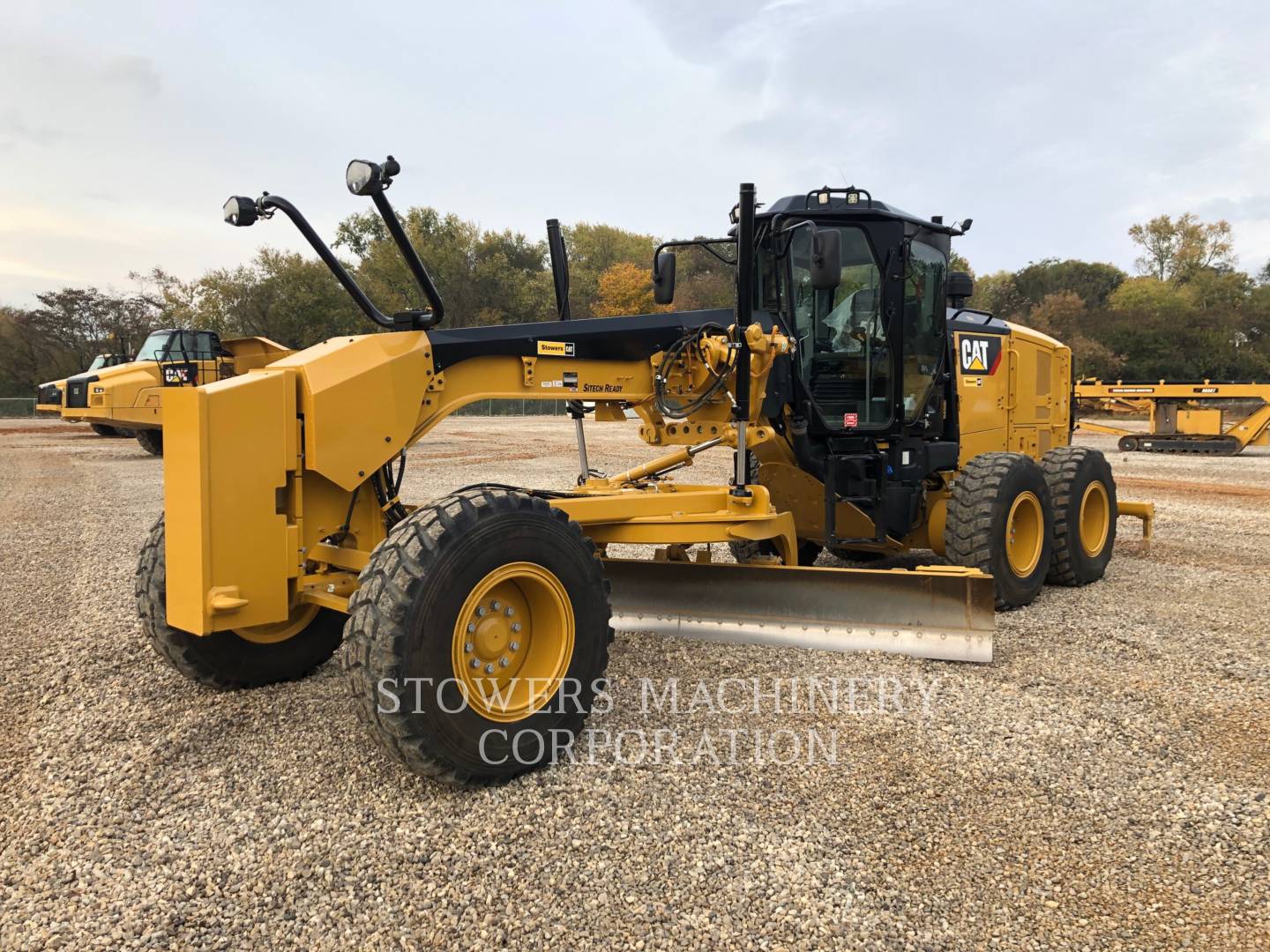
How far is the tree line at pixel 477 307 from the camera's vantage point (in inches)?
1654

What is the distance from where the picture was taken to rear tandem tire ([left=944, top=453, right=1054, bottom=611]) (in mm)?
5738

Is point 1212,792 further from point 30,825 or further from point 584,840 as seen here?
point 30,825

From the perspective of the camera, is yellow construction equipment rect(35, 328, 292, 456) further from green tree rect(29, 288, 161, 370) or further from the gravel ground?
green tree rect(29, 288, 161, 370)

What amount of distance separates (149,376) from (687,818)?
18208mm

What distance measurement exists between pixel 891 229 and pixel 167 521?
4805 mm

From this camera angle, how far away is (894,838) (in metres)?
3.04

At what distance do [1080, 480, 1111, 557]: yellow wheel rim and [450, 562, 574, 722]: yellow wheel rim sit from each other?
17.3 feet

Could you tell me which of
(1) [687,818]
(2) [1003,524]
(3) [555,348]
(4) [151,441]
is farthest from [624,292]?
(1) [687,818]

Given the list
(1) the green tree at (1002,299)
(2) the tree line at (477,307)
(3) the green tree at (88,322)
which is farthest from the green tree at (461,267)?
(1) the green tree at (1002,299)

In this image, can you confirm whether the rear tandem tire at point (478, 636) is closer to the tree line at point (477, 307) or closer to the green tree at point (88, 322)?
the tree line at point (477, 307)

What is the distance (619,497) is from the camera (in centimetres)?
445

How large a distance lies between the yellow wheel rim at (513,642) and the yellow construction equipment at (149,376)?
597 inches

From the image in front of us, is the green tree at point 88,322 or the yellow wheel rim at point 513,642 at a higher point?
the green tree at point 88,322

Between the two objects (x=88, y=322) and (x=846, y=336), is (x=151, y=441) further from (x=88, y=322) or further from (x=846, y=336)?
(x=88, y=322)
